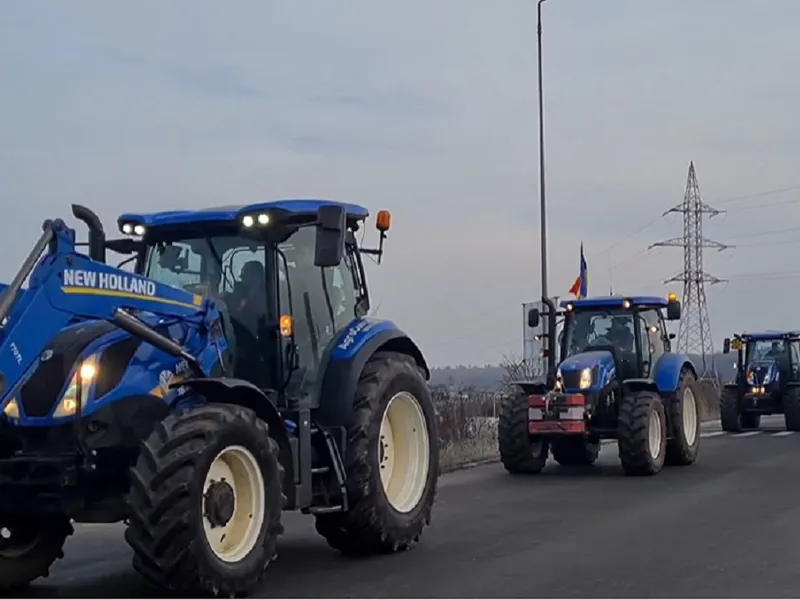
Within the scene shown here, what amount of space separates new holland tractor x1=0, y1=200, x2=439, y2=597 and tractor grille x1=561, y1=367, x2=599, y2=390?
21.0 feet

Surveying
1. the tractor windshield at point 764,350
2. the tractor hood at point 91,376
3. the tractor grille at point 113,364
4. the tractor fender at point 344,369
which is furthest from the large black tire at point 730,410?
the tractor grille at point 113,364

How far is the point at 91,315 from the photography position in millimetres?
7336

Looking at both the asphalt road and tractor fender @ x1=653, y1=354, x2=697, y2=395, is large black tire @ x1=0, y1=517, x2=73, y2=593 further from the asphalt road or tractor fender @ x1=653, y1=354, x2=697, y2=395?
tractor fender @ x1=653, y1=354, x2=697, y2=395

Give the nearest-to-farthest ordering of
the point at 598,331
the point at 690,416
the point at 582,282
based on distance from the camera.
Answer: the point at 598,331, the point at 690,416, the point at 582,282

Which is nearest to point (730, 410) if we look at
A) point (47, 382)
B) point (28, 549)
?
point (28, 549)

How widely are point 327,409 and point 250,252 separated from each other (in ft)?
→ 4.25

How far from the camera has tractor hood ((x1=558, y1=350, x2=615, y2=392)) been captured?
16297 mm

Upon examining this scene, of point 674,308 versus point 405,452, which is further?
point 674,308

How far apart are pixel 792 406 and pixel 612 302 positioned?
Answer: 1035 centimetres

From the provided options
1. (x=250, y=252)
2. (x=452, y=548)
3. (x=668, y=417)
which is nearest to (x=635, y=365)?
(x=668, y=417)

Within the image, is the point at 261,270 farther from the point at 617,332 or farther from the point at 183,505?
the point at 617,332

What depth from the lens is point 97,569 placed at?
29.4ft

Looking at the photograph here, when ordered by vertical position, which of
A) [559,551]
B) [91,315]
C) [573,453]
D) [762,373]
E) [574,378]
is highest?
[91,315]

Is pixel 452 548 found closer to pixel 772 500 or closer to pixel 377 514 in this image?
pixel 377 514
